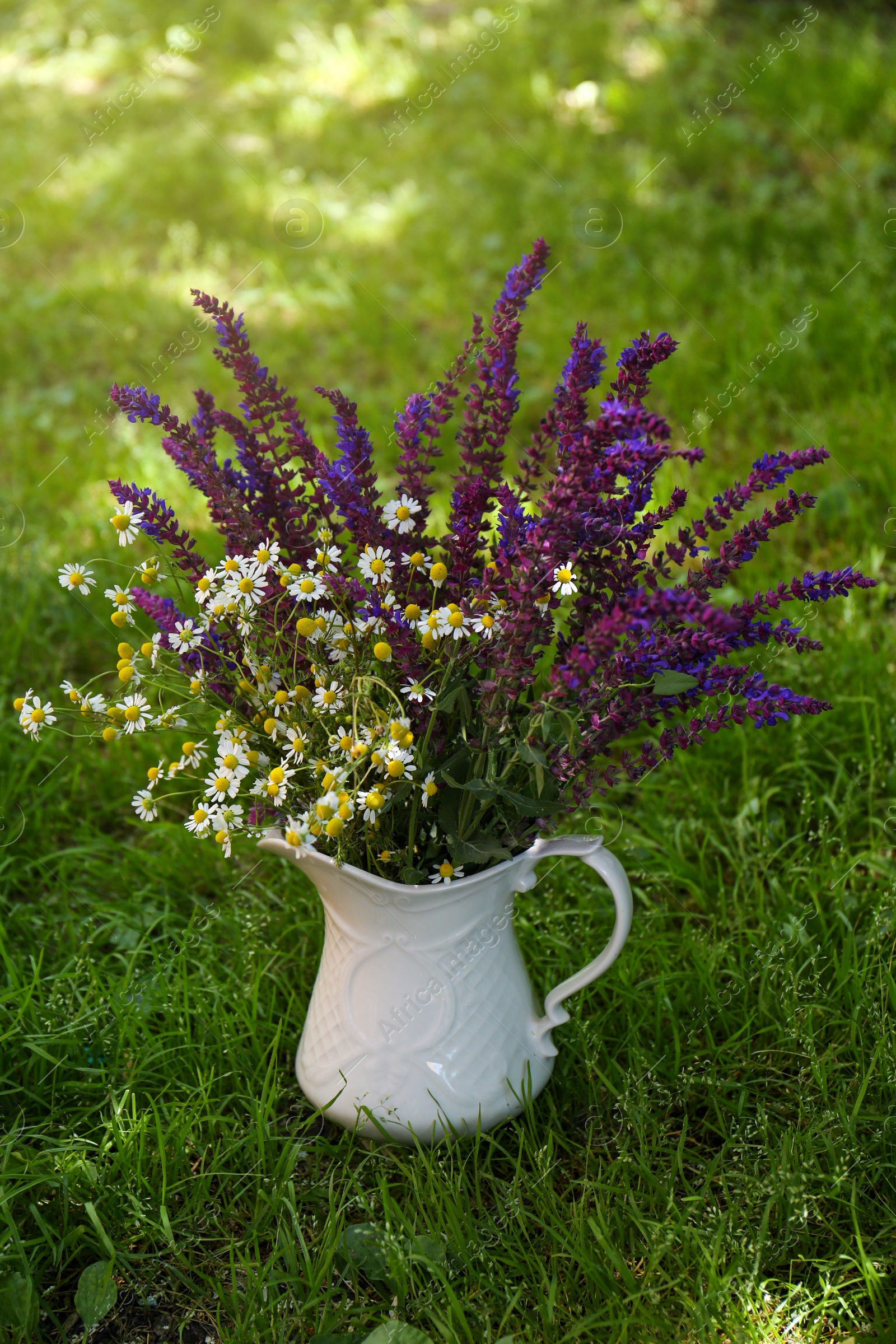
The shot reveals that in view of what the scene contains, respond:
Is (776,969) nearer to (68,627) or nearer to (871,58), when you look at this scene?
(68,627)

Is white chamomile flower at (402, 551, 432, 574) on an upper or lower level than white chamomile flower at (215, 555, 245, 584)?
lower

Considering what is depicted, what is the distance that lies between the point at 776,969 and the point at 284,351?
318 centimetres

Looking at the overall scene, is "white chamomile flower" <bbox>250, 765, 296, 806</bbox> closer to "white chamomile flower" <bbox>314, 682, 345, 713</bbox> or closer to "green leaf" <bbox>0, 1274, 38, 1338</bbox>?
"white chamomile flower" <bbox>314, 682, 345, 713</bbox>

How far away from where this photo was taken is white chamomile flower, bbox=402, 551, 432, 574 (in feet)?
4.35

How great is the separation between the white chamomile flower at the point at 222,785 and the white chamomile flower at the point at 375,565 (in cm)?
27

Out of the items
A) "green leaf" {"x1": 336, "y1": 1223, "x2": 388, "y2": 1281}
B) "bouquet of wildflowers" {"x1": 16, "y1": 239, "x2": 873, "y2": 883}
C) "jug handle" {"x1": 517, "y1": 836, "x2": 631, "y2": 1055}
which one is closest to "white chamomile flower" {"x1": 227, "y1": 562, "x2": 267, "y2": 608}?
"bouquet of wildflowers" {"x1": 16, "y1": 239, "x2": 873, "y2": 883}

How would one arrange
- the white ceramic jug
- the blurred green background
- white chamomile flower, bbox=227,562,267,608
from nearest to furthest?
white chamomile flower, bbox=227,562,267,608, the white ceramic jug, the blurred green background

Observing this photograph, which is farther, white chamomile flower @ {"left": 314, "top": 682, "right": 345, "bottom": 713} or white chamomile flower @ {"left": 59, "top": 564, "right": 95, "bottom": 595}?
white chamomile flower @ {"left": 59, "top": 564, "right": 95, "bottom": 595}

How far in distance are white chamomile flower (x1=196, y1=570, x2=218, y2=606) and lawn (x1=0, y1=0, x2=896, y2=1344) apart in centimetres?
41

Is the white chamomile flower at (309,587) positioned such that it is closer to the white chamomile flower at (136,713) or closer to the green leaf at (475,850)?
the white chamomile flower at (136,713)

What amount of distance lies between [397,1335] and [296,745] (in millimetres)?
699

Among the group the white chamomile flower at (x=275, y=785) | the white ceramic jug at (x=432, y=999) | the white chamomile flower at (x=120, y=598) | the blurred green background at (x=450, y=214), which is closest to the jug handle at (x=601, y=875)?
the white ceramic jug at (x=432, y=999)

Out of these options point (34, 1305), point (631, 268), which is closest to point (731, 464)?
point (631, 268)

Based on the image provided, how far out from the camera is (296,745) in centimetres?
126
